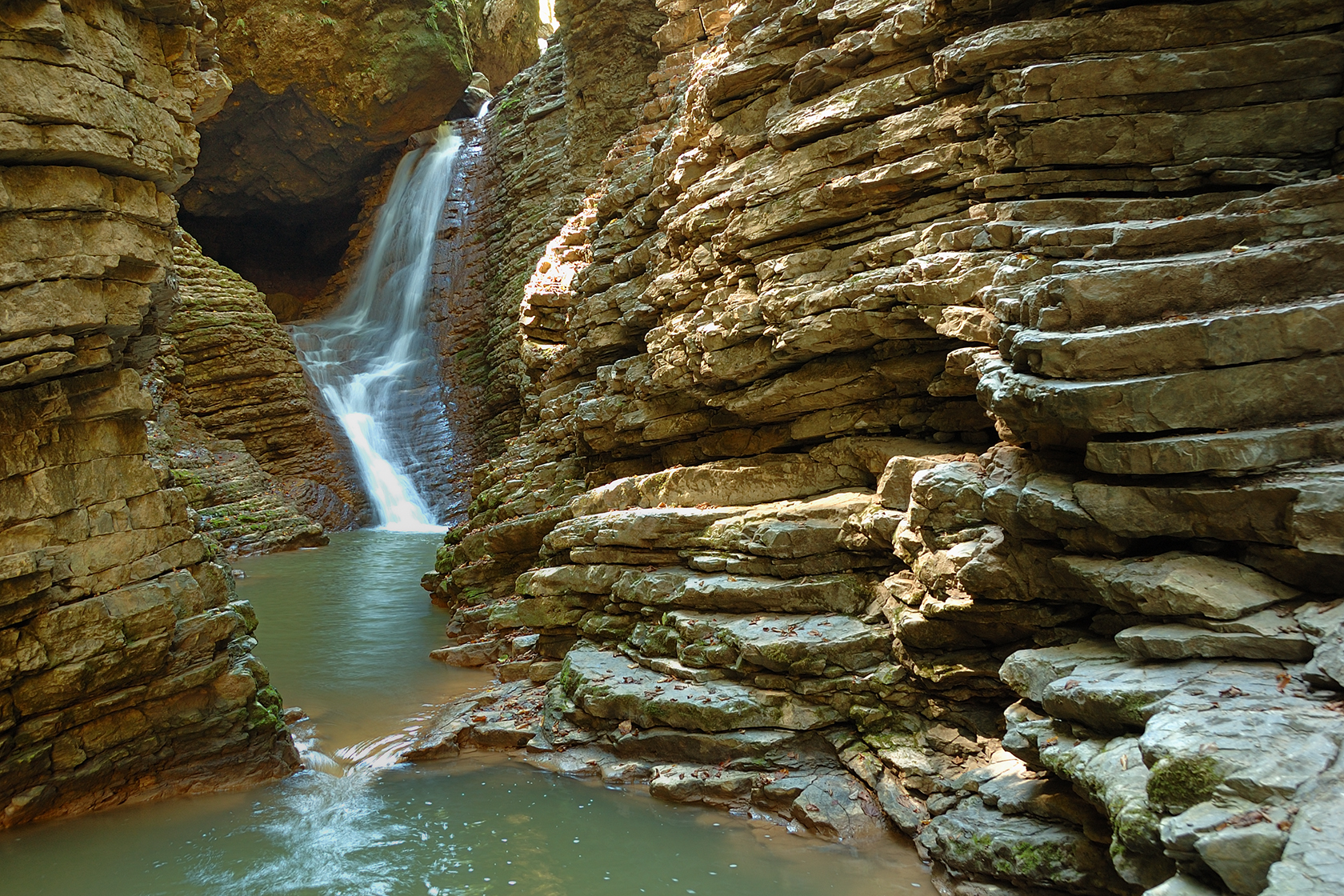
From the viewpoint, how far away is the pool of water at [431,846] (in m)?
7.04

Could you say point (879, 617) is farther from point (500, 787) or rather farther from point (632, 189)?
point (632, 189)

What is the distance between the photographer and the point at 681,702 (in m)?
8.84

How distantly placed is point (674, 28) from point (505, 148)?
14386 millimetres

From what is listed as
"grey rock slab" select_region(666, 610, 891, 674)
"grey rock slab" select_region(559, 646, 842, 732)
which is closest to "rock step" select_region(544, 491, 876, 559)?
"grey rock slab" select_region(666, 610, 891, 674)

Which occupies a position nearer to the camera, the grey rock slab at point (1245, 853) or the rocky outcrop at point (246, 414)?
the grey rock slab at point (1245, 853)

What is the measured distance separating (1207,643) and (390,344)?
30.4 metres

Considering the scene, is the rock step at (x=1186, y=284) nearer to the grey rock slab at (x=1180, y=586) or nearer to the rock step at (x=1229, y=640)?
the grey rock slab at (x=1180, y=586)

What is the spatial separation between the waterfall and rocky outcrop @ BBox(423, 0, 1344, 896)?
1475 centimetres

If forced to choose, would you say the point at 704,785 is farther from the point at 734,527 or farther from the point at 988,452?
the point at 988,452

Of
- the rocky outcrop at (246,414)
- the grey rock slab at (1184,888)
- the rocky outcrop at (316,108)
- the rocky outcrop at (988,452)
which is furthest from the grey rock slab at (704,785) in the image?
the rocky outcrop at (316,108)

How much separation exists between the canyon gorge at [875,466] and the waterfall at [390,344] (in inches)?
508

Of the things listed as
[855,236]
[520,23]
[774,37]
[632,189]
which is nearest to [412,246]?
[520,23]

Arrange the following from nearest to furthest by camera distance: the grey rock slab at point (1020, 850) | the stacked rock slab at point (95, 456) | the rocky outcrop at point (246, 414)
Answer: the grey rock slab at point (1020, 850) < the stacked rock slab at point (95, 456) < the rocky outcrop at point (246, 414)

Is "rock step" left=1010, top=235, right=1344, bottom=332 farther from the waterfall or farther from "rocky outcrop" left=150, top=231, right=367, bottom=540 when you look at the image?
the waterfall
